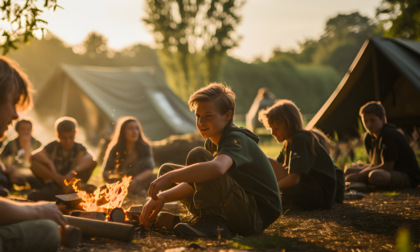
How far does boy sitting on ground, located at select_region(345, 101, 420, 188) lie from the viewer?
534 centimetres

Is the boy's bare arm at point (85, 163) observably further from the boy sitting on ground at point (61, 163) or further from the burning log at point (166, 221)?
the burning log at point (166, 221)

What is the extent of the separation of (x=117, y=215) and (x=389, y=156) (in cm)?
367

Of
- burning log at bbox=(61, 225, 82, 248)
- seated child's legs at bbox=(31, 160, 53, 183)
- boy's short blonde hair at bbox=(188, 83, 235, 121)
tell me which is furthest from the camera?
seated child's legs at bbox=(31, 160, 53, 183)

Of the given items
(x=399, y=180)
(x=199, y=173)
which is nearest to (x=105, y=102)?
(x=399, y=180)

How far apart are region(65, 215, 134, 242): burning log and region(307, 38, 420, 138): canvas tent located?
19.5ft

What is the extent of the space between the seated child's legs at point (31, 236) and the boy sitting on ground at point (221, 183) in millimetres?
718

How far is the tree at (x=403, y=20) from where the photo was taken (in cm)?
1020

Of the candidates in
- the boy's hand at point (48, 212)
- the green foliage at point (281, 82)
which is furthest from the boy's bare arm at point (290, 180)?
the green foliage at point (281, 82)

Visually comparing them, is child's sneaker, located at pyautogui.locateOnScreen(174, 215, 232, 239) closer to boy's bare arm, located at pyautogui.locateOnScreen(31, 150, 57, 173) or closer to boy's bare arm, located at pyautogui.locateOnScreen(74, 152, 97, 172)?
boy's bare arm, located at pyautogui.locateOnScreen(74, 152, 97, 172)

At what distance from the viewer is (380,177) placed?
5.30 m

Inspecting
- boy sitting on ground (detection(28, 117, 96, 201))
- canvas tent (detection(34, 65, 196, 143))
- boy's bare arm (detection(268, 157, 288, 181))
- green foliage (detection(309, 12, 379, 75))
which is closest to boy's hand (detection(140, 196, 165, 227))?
boy's bare arm (detection(268, 157, 288, 181))

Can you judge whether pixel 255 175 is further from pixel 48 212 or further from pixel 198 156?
pixel 48 212

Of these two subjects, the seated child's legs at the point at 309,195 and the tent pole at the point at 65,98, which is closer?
the seated child's legs at the point at 309,195

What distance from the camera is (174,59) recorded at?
2836 centimetres
